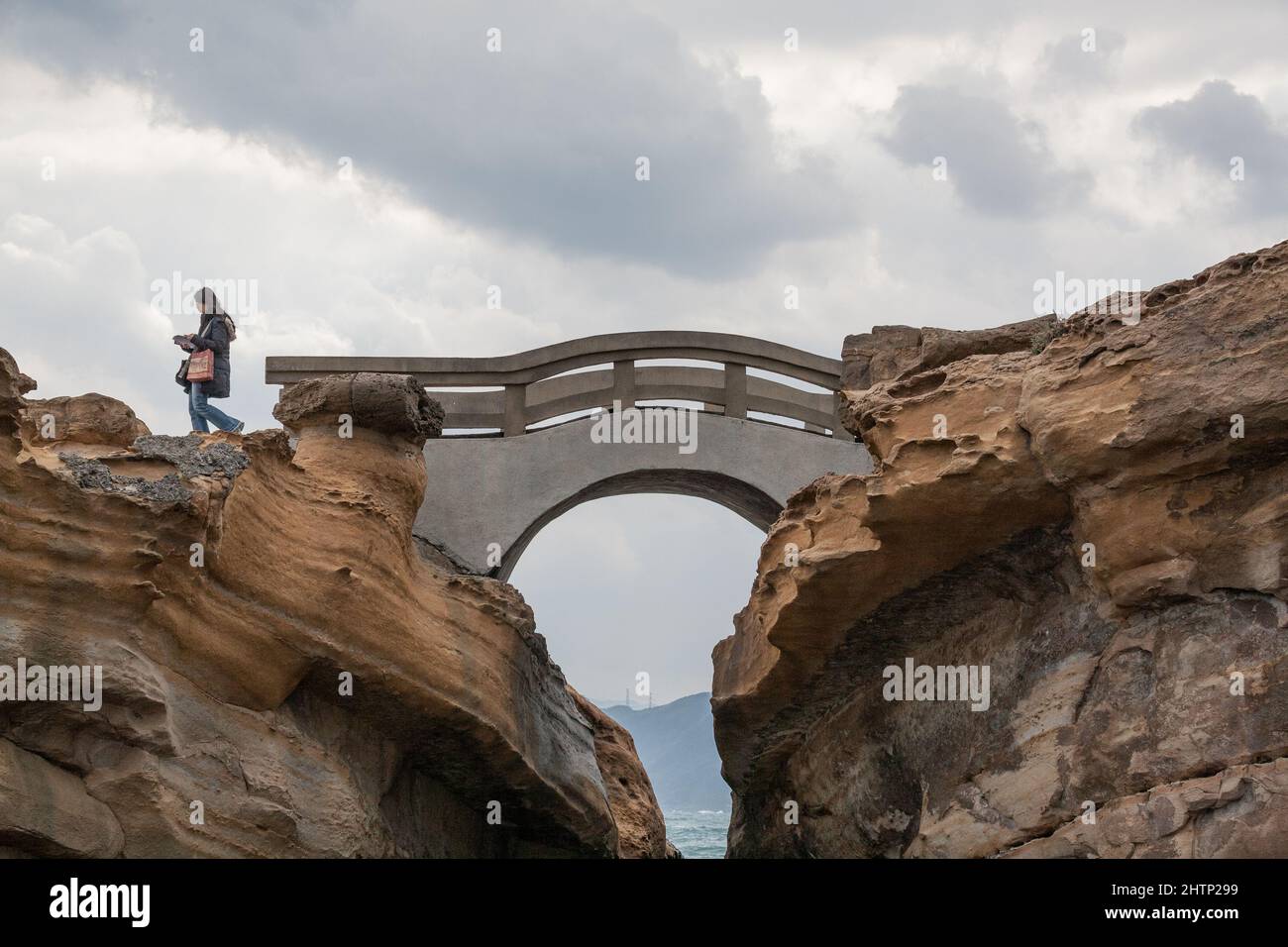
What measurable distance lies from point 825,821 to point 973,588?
7.96 feet

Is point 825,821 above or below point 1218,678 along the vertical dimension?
below

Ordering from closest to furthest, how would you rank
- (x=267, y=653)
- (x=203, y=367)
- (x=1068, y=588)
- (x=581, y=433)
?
(x=1068, y=588) < (x=267, y=653) < (x=203, y=367) < (x=581, y=433)

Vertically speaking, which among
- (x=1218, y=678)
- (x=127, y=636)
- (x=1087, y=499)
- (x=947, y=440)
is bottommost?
(x=1218, y=678)

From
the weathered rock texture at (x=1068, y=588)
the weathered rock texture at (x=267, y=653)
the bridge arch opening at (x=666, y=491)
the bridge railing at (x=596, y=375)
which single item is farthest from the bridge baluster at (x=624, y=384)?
the weathered rock texture at (x=1068, y=588)

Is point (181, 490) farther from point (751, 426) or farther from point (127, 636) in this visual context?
point (751, 426)

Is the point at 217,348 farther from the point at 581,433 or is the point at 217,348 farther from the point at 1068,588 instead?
the point at 1068,588

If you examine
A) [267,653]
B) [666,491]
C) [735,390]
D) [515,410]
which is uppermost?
[735,390]

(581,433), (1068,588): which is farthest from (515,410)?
(1068,588)

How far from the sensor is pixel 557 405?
13.7m

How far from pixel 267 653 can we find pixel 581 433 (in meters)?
5.83

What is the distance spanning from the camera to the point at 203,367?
1195 cm

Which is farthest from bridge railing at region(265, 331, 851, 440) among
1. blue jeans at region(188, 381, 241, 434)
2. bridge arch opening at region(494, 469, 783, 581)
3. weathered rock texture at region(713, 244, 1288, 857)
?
weathered rock texture at region(713, 244, 1288, 857)
